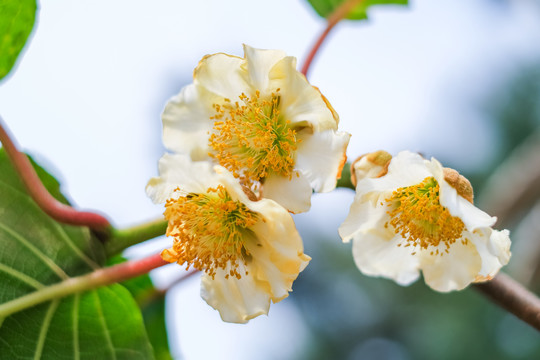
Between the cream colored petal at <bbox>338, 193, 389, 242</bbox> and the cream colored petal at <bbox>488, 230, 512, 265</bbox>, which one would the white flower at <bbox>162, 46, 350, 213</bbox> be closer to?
the cream colored petal at <bbox>338, 193, 389, 242</bbox>

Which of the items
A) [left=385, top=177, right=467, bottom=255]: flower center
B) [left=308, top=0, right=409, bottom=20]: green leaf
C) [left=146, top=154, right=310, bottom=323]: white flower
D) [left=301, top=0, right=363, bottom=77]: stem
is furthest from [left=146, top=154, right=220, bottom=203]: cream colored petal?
[left=308, top=0, right=409, bottom=20]: green leaf

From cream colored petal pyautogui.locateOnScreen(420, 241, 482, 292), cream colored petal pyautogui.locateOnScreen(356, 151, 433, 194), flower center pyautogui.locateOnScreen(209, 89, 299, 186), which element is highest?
flower center pyautogui.locateOnScreen(209, 89, 299, 186)

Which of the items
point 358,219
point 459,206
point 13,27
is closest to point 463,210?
point 459,206

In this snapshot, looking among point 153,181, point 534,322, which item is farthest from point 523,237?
point 153,181

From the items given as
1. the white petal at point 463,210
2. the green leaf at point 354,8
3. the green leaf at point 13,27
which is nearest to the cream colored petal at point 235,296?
the white petal at point 463,210

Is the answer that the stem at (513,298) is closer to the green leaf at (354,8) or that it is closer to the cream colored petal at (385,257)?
the cream colored petal at (385,257)

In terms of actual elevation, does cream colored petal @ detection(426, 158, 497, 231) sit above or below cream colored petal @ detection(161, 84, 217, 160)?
below

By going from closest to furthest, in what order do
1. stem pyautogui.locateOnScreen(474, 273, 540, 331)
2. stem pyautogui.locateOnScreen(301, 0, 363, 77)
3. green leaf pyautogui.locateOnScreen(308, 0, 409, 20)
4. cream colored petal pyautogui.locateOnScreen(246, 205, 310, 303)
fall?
cream colored petal pyautogui.locateOnScreen(246, 205, 310, 303), stem pyautogui.locateOnScreen(474, 273, 540, 331), stem pyautogui.locateOnScreen(301, 0, 363, 77), green leaf pyautogui.locateOnScreen(308, 0, 409, 20)
